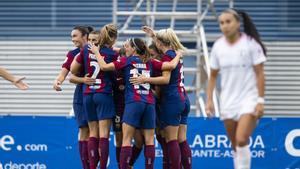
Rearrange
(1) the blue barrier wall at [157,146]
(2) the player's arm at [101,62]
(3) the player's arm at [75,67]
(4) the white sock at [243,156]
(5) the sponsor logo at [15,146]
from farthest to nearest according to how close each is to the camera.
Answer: (5) the sponsor logo at [15,146] < (1) the blue barrier wall at [157,146] < (3) the player's arm at [75,67] < (2) the player's arm at [101,62] < (4) the white sock at [243,156]

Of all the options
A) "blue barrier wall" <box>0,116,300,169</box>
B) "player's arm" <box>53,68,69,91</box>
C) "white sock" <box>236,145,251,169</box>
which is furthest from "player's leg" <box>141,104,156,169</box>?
"blue barrier wall" <box>0,116,300,169</box>

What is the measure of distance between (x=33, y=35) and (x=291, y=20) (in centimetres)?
535

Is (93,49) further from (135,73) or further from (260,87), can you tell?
(260,87)

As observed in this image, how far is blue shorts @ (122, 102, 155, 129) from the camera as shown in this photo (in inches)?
426

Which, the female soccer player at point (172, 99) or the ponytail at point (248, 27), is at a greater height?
the ponytail at point (248, 27)

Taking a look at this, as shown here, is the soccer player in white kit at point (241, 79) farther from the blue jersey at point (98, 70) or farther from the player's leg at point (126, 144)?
the blue jersey at point (98, 70)

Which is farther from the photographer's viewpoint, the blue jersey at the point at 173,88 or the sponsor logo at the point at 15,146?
the sponsor logo at the point at 15,146

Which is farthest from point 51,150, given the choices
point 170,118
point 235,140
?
point 235,140

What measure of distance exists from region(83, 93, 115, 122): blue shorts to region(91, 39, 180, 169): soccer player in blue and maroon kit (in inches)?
12.6

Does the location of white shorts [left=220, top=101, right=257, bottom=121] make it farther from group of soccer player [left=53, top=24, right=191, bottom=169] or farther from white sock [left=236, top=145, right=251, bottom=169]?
group of soccer player [left=53, top=24, right=191, bottom=169]

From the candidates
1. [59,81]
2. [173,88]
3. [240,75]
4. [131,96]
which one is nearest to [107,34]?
[131,96]

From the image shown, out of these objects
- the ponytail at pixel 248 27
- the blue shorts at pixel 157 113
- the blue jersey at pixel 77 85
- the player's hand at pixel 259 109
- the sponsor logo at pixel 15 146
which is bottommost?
the sponsor logo at pixel 15 146

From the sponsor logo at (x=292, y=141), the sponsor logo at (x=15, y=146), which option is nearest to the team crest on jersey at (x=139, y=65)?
the sponsor logo at (x=15, y=146)

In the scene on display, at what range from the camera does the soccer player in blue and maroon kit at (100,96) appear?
36.7ft
